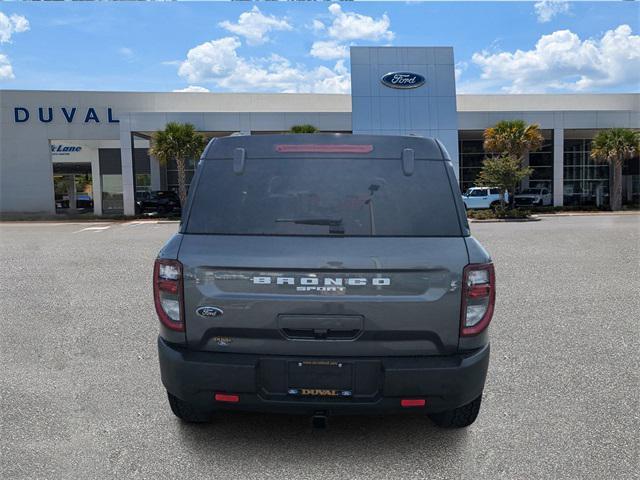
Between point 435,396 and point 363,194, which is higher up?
point 363,194

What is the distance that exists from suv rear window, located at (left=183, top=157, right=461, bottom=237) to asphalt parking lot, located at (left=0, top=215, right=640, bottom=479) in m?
1.41

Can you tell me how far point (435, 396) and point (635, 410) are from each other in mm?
1985

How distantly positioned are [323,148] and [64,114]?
36978mm

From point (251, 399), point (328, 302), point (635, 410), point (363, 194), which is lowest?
point (635, 410)

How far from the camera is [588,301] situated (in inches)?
306

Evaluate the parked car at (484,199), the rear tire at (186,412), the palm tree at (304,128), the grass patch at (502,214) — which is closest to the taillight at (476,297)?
the rear tire at (186,412)

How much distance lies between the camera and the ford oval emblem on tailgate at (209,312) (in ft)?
9.84

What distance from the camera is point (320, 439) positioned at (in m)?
3.52

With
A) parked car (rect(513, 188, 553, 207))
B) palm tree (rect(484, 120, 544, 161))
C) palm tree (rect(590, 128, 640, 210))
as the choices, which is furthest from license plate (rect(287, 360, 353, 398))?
parked car (rect(513, 188, 553, 207))

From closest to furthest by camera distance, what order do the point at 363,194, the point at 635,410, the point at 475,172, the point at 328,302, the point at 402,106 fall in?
the point at 328,302 < the point at 363,194 < the point at 635,410 < the point at 402,106 < the point at 475,172

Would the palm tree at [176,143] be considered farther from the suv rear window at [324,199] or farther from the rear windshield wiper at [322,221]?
the rear windshield wiper at [322,221]

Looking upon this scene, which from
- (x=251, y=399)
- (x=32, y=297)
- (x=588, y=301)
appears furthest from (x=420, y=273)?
(x=32, y=297)

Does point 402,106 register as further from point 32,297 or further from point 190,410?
point 190,410

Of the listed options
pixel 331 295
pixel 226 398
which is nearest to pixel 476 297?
pixel 331 295
